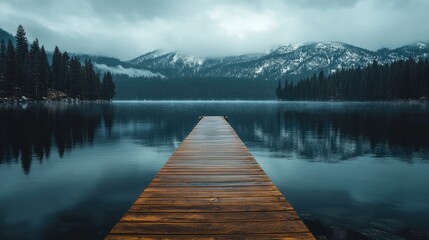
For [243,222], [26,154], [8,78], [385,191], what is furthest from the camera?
[8,78]

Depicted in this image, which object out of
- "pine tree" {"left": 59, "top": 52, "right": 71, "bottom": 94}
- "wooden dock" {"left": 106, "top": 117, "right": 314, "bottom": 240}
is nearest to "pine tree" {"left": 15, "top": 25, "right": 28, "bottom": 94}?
"pine tree" {"left": 59, "top": 52, "right": 71, "bottom": 94}

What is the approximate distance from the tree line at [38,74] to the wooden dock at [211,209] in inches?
4654

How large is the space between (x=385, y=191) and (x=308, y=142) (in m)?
17.2

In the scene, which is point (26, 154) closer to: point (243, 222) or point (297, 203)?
point (297, 203)

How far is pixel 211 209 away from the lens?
8.16 m

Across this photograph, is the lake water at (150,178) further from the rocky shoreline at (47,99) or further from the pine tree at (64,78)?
the pine tree at (64,78)

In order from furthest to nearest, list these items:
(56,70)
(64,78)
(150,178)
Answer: (64,78) < (56,70) < (150,178)

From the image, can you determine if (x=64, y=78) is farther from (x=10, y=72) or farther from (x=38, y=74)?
(x=10, y=72)

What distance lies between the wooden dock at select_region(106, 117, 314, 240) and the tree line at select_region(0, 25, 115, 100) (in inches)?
4654

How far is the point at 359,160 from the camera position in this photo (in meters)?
24.2

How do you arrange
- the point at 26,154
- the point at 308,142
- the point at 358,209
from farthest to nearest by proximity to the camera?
the point at 308,142 < the point at 26,154 < the point at 358,209

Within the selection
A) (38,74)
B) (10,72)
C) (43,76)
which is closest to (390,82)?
(43,76)

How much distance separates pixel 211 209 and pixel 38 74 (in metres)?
133

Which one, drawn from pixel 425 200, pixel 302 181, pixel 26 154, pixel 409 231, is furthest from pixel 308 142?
pixel 26 154
